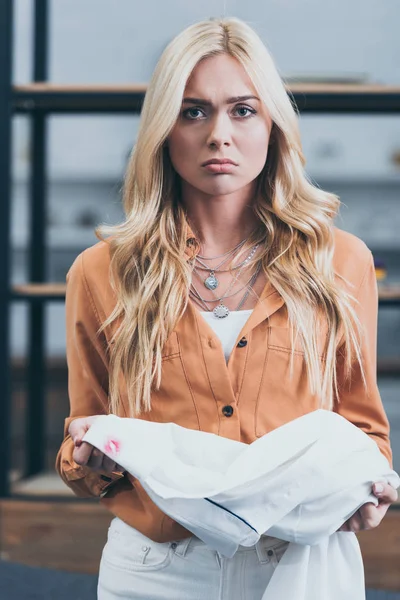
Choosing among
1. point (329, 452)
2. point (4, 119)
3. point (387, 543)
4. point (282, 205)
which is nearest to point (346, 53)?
point (4, 119)

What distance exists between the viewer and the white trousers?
3.92ft

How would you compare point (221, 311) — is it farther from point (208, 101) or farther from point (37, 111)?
point (37, 111)

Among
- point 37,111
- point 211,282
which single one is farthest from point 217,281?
point 37,111

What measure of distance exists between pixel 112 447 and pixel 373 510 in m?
0.36

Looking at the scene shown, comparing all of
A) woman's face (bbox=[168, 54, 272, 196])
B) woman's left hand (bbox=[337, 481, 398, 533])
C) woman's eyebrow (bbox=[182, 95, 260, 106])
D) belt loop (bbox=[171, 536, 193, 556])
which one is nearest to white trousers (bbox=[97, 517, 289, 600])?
belt loop (bbox=[171, 536, 193, 556])

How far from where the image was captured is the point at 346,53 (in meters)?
3.80

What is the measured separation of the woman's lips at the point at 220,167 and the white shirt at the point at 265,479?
390 mm

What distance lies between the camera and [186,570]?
1.22 meters

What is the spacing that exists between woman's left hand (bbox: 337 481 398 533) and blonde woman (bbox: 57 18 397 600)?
4.9 inches

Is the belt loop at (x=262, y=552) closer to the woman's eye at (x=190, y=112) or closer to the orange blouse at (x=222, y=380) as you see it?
the orange blouse at (x=222, y=380)

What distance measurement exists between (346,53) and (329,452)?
305 centimetres

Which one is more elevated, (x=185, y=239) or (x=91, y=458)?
(x=185, y=239)

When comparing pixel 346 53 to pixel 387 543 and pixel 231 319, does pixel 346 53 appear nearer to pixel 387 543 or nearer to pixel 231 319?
pixel 387 543

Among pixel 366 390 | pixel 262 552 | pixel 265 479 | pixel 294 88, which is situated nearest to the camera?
pixel 265 479
